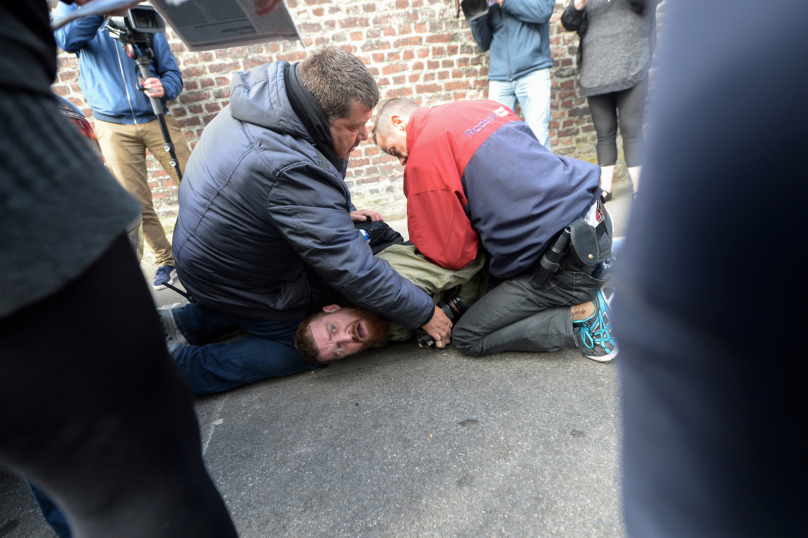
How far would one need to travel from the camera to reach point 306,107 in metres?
1.69

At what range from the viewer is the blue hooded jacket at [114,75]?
2.72m

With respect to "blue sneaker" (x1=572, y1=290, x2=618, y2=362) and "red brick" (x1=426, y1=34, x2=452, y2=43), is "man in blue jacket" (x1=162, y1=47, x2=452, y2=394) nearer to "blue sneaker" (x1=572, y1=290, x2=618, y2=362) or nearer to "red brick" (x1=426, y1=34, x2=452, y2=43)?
"blue sneaker" (x1=572, y1=290, x2=618, y2=362)

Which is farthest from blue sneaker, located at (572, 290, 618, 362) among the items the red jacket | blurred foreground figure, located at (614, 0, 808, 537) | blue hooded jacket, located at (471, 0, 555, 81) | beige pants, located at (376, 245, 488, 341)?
blue hooded jacket, located at (471, 0, 555, 81)

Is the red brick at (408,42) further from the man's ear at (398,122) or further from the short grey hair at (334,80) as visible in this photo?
the short grey hair at (334,80)

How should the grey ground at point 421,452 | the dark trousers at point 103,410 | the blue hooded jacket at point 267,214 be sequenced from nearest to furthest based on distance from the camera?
1. the dark trousers at point 103,410
2. the grey ground at point 421,452
3. the blue hooded jacket at point 267,214

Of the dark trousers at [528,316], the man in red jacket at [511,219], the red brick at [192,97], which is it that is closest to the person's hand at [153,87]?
the red brick at [192,97]

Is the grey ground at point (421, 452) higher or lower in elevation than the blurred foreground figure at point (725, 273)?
lower

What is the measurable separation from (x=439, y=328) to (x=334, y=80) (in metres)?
1.14

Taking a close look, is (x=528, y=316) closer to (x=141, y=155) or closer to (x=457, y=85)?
(x=457, y=85)

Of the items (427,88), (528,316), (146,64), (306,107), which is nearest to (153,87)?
(146,64)

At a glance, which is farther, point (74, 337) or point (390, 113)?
point (390, 113)

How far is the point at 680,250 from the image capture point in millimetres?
308

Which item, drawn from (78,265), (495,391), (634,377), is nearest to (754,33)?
(634,377)

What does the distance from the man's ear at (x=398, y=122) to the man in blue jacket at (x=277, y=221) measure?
32cm
